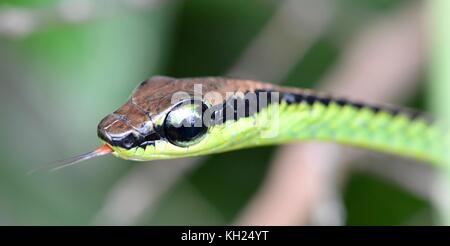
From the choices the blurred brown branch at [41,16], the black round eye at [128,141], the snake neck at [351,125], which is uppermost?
the blurred brown branch at [41,16]

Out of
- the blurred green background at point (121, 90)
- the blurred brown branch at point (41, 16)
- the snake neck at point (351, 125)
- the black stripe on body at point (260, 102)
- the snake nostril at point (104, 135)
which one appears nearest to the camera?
the snake nostril at point (104, 135)

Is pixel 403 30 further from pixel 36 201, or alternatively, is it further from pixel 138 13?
pixel 36 201

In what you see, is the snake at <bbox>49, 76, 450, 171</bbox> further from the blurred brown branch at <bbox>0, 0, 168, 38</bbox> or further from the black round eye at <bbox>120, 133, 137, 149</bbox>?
the blurred brown branch at <bbox>0, 0, 168, 38</bbox>

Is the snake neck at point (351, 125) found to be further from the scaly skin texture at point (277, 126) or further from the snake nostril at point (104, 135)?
the snake nostril at point (104, 135)

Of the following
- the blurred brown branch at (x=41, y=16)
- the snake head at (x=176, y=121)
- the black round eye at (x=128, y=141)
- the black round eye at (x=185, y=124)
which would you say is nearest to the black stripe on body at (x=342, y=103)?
the snake head at (x=176, y=121)

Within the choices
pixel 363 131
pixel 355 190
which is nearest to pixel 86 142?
pixel 363 131

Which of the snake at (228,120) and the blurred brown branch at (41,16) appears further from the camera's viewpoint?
the blurred brown branch at (41,16)

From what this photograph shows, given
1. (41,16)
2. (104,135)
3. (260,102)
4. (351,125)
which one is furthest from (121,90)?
(351,125)
